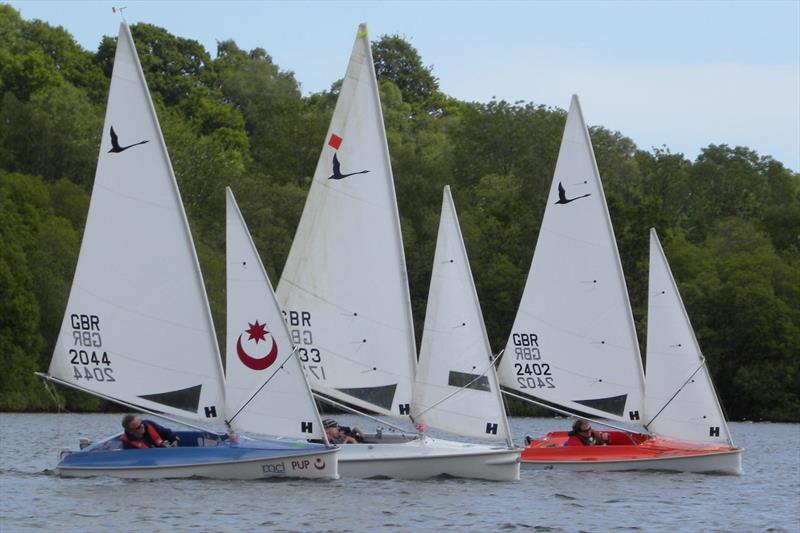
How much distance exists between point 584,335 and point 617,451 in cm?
302

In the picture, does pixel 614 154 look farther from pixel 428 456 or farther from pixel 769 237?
pixel 428 456

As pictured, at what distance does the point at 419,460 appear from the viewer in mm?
34625

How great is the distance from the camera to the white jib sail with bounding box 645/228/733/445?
4072 centimetres

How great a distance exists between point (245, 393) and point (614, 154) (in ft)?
255

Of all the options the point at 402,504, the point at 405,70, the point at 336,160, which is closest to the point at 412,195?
the point at 405,70

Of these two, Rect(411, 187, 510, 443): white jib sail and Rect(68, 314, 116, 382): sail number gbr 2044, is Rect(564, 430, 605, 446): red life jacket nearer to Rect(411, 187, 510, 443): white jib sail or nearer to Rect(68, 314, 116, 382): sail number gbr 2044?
Rect(411, 187, 510, 443): white jib sail

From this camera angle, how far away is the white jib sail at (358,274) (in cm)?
3519

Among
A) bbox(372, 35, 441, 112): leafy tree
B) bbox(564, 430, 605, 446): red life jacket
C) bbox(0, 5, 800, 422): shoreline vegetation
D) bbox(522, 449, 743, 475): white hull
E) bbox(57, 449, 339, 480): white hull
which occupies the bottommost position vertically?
bbox(57, 449, 339, 480): white hull

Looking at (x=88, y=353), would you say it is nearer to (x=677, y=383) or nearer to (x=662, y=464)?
(x=662, y=464)

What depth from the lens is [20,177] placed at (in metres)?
82.8

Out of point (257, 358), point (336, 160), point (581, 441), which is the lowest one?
point (581, 441)

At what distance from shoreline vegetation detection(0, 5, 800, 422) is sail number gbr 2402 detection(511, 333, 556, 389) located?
36.0 m

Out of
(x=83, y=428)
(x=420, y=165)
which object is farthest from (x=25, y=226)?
(x=420, y=165)

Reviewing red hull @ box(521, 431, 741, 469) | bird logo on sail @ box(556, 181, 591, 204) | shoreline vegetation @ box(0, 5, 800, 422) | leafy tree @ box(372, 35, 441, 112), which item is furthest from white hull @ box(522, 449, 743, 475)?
leafy tree @ box(372, 35, 441, 112)
